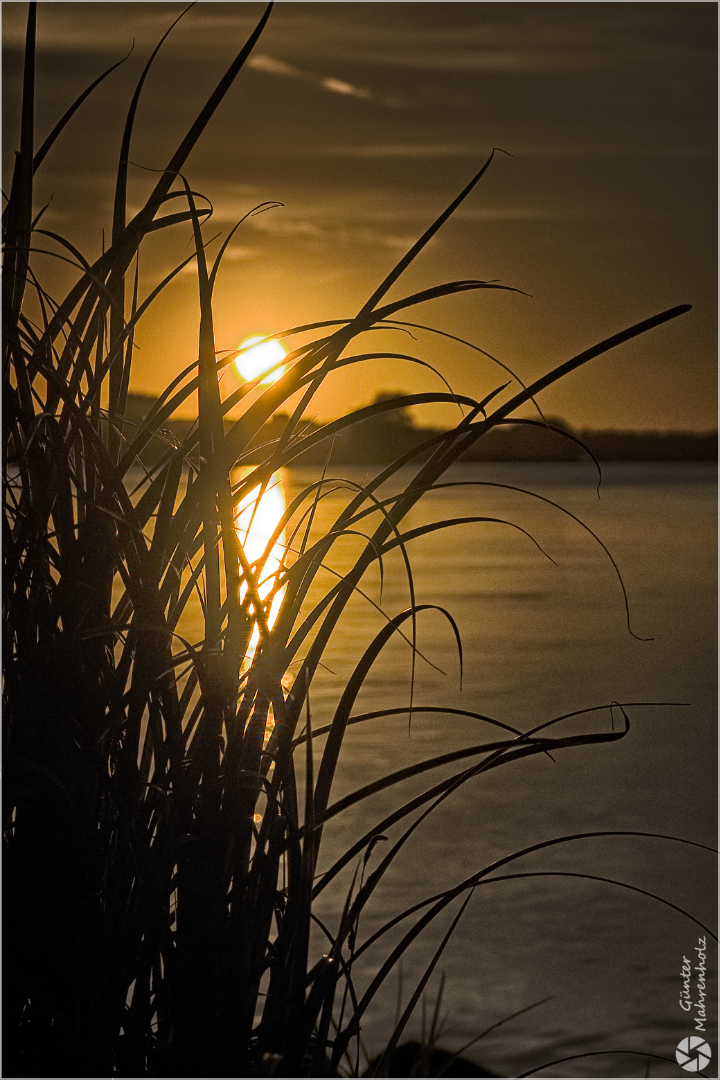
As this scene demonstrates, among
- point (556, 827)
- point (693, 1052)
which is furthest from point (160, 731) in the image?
point (556, 827)

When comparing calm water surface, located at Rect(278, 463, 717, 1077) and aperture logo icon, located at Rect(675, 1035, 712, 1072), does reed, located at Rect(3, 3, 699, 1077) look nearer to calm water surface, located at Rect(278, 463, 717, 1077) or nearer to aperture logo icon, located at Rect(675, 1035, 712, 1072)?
calm water surface, located at Rect(278, 463, 717, 1077)

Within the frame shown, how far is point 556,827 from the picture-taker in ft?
6.37

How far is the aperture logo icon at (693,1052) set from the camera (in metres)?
1.19

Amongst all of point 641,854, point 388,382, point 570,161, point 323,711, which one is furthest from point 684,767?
point 388,382

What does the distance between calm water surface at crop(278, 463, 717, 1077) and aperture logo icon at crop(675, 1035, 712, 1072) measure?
0.03 metres

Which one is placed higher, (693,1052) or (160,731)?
(160,731)

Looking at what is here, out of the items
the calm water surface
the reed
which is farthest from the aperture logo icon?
the reed

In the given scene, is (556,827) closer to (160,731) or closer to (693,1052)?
(693,1052)

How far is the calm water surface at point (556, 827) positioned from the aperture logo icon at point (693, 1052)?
0.03m

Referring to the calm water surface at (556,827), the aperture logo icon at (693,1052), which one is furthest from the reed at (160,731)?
the aperture logo icon at (693,1052)

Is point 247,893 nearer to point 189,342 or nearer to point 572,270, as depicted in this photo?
point 189,342

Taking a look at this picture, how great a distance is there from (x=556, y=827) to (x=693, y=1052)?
0.68 m

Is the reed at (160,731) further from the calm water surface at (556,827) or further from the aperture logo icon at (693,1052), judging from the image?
the aperture logo icon at (693,1052)

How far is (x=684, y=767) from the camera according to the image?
7.34 ft
